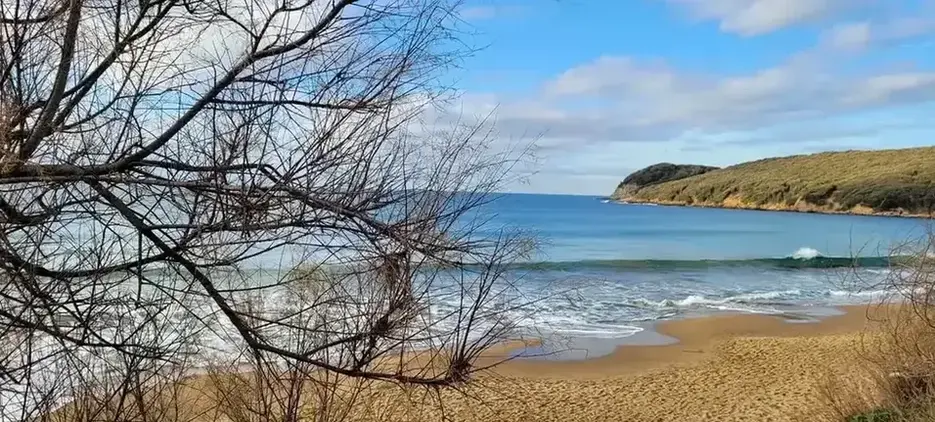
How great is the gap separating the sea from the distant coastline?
22308mm

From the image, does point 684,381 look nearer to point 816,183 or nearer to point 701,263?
point 701,263

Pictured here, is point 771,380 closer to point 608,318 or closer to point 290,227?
point 608,318

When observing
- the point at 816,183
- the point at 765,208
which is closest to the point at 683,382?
the point at 816,183

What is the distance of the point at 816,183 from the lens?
83.2 m

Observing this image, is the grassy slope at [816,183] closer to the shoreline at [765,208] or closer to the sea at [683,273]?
the shoreline at [765,208]

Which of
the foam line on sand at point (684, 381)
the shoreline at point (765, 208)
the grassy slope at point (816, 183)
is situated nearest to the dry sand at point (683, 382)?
the foam line on sand at point (684, 381)

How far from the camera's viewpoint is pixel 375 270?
13.5ft

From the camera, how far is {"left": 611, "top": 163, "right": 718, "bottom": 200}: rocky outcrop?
12988 cm

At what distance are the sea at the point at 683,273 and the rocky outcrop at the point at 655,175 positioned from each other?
79.5 meters

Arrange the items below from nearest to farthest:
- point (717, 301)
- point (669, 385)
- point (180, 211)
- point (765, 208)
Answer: point (180, 211) → point (669, 385) → point (717, 301) → point (765, 208)

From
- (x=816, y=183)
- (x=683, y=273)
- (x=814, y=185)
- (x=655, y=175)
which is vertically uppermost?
(x=655, y=175)

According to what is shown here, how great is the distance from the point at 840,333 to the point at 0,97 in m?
16.2

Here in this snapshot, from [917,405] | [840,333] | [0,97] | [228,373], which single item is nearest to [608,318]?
[840,333]

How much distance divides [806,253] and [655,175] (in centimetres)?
10094
